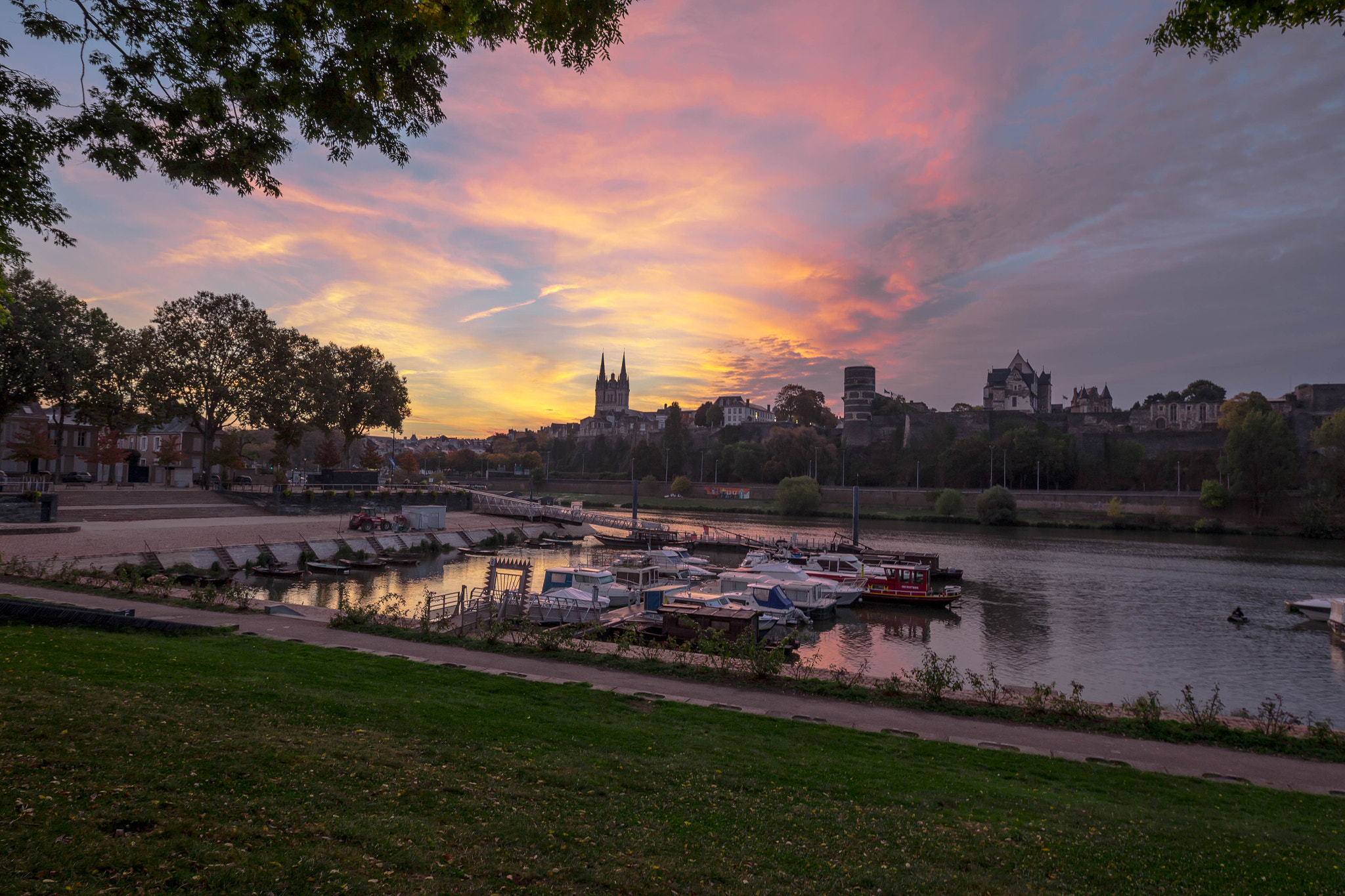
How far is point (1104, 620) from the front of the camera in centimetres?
3347

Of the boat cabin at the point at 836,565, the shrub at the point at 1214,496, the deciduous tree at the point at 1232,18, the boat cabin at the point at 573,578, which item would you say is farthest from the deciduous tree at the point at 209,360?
the shrub at the point at 1214,496

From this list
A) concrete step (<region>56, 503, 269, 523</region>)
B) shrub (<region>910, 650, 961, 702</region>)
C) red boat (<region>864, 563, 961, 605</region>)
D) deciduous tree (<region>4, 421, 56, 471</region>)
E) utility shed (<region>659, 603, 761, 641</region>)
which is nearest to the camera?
shrub (<region>910, 650, 961, 702</region>)

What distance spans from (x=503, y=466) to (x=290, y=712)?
182 metres

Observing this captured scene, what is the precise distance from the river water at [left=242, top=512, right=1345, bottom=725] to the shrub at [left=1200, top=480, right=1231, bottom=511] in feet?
66.9

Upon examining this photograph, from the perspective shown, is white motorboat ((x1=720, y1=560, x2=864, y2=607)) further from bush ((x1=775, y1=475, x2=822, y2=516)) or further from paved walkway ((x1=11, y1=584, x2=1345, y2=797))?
bush ((x1=775, y1=475, x2=822, y2=516))

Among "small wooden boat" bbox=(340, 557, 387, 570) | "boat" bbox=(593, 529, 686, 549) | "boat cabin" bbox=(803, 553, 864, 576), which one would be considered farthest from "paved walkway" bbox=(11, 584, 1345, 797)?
"boat" bbox=(593, 529, 686, 549)

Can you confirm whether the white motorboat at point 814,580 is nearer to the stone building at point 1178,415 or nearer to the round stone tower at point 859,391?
the stone building at point 1178,415

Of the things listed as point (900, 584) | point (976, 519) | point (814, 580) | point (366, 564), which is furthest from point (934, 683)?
point (976, 519)

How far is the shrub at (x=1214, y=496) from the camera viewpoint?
270ft

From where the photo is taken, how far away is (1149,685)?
22859mm

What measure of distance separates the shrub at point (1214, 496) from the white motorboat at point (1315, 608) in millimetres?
56097

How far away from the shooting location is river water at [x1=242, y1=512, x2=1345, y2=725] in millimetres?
23953

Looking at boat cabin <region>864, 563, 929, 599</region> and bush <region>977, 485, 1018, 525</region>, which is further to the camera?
bush <region>977, 485, 1018, 525</region>

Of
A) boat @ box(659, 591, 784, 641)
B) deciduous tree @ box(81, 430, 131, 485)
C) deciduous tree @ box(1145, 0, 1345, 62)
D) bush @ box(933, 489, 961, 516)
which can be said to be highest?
deciduous tree @ box(1145, 0, 1345, 62)
